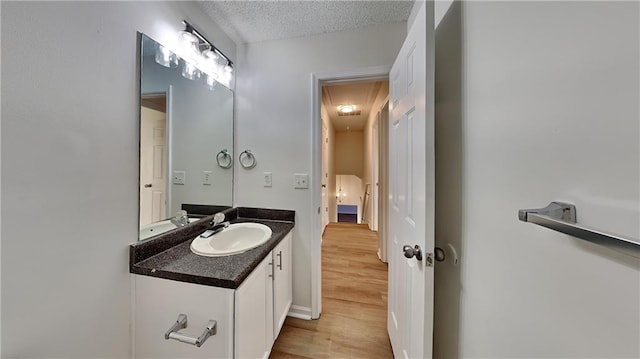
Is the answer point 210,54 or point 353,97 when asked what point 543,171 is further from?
point 353,97

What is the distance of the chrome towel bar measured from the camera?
0.27 metres

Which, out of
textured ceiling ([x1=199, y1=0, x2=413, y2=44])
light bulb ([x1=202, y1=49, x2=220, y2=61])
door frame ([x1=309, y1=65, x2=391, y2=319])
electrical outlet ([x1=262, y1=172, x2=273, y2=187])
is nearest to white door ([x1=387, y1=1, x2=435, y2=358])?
door frame ([x1=309, y1=65, x2=391, y2=319])

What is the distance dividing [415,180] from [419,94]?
14.3 inches

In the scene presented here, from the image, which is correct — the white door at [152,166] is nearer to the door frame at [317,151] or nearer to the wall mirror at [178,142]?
the wall mirror at [178,142]

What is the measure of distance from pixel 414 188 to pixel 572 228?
0.61m

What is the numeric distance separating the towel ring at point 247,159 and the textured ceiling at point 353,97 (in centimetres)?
110

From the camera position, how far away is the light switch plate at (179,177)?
132 cm

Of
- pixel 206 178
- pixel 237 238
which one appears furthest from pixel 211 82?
pixel 237 238

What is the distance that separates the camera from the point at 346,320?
1.69 m

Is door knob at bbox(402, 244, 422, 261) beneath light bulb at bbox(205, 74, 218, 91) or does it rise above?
beneath

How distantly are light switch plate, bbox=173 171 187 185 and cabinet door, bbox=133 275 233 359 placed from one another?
0.57 meters

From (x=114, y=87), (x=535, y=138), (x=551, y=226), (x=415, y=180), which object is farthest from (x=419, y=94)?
(x=114, y=87)

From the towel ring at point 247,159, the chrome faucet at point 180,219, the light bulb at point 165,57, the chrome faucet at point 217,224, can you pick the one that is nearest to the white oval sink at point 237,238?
the chrome faucet at point 217,224

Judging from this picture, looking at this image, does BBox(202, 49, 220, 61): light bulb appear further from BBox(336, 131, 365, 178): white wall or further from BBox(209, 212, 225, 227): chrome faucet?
BBox(336, 131, 365, 178): white wall
